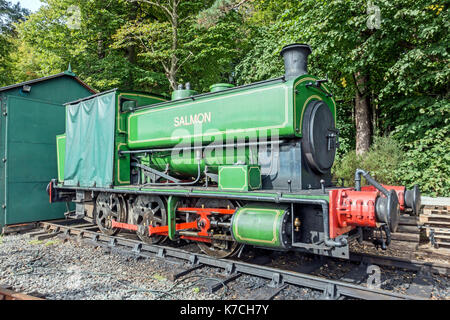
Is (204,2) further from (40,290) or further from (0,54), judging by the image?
(40,290)

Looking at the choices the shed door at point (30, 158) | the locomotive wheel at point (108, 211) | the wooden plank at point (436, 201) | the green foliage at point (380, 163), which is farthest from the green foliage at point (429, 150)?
the shed door at point (30, 158)

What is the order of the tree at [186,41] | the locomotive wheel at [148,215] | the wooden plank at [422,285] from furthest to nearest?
the tree at [186,41] → the locomotive wheel at [148,215] → the wooden plank at [422,285]

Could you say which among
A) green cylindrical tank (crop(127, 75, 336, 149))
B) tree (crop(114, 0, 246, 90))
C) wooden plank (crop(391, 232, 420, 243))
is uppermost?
tree (crop(114, 0, 246, 90))

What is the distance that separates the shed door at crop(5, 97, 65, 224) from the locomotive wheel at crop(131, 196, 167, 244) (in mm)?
4230

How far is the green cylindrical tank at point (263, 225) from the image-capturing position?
161 inches

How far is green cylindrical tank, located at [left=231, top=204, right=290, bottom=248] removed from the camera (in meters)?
4.10

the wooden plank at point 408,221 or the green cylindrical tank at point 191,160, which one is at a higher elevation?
the green cylindrical tank at point 191,160

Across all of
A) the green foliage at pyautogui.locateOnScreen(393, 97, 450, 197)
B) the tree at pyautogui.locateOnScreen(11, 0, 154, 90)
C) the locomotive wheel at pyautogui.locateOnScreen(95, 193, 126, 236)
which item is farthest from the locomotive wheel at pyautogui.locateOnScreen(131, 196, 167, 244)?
the tree at pyautogui.locateOnScreen(11, 0, 154, 90)

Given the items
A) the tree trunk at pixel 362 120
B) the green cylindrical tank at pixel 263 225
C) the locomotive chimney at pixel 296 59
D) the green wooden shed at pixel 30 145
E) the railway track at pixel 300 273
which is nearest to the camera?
the railway track at pixel 300 273

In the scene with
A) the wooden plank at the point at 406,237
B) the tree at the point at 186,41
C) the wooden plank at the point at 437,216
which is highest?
the tree at the point at 186,41

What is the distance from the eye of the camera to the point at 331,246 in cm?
384

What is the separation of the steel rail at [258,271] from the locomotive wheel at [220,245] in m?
0.27

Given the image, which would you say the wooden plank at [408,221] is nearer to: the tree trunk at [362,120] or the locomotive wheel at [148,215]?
the tree trunk at [362,120]

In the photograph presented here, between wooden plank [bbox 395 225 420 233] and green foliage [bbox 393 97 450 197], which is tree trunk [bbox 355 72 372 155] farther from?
wooden plank [bbox 395 225 420 233]
